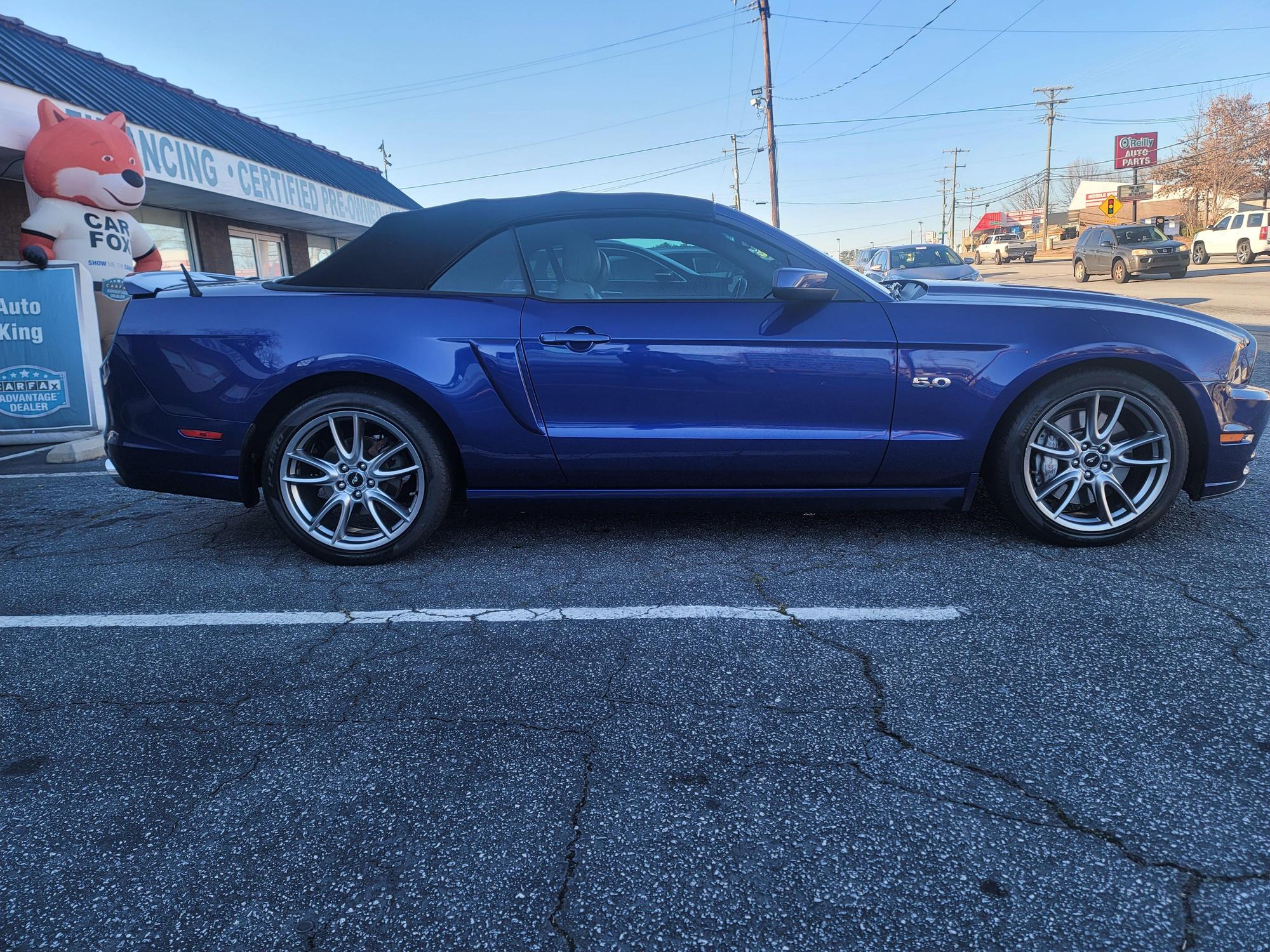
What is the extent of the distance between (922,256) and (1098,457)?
53.5ft

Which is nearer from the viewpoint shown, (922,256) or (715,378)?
(715,378)

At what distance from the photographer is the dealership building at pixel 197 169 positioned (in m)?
10.7

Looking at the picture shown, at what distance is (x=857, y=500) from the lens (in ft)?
11.9

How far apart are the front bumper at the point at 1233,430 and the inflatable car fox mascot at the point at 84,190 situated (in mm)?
10105

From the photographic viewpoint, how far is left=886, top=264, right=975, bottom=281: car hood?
16.3m

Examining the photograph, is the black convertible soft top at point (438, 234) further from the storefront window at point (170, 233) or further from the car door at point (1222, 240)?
the car door at point (1222, 240)

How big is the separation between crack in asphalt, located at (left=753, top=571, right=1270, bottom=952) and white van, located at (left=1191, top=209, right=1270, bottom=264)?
33500 mm

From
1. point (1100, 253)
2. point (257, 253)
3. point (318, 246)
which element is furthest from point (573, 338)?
point (1100, 253)

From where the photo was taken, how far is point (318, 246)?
2291cm

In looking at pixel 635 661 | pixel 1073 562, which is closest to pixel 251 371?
pixel 635 661

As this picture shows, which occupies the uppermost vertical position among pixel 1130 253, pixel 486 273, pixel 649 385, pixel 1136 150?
pixel 1136 150

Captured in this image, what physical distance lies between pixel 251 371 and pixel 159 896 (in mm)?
2359

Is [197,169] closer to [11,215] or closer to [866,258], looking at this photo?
[11,215]

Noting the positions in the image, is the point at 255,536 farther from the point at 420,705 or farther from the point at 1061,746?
the point at 1061,746
